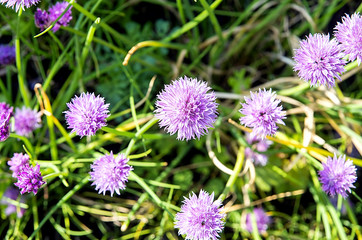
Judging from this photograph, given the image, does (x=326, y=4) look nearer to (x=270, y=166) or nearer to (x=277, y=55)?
(x=277, y=55)

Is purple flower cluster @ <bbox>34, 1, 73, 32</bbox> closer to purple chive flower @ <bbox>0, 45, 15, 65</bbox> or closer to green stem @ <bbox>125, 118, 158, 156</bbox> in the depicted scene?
purple chive flower @ <bbox>0, 45, 15, 65</bbox>

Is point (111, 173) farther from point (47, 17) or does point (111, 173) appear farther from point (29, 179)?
point (47, 17)

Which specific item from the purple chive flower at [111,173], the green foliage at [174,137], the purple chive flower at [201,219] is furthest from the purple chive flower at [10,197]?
the purple chive flower at [201,219]

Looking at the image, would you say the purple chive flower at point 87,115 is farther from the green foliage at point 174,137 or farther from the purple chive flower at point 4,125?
the green foliage at point 174,137

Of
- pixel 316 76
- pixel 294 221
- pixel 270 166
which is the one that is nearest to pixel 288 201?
pixel 294 221

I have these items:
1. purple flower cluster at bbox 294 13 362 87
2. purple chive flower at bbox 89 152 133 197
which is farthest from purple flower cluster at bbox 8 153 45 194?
purple flower cluster at bbox 294 13 362 87

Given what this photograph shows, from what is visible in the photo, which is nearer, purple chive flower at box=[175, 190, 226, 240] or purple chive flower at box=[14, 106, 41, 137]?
purple chive flower at box=[175, 190, 226, 240]

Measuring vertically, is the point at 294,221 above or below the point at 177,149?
below
